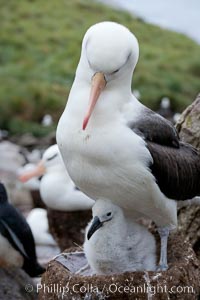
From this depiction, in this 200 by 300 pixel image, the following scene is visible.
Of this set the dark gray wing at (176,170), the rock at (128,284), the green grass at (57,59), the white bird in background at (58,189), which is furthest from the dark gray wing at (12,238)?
the green grass at (57,59)

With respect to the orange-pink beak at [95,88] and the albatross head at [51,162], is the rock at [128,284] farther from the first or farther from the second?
the albatross head at [51,162]

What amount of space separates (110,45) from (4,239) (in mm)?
2946

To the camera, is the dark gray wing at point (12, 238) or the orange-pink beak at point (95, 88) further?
the dark gray wing at point (12, 238)

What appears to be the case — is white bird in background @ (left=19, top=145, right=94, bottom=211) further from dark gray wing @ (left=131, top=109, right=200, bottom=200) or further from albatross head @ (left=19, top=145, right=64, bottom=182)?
dark gray wing @ (left=131, top=109, right=200, bottom=200)

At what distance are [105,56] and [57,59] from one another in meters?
27.6

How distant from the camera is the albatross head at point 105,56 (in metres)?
5.97

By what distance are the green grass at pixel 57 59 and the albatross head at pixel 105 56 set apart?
18.5 metres

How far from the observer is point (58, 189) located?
986cm

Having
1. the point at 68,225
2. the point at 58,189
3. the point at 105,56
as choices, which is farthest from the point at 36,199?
the point at 105,56

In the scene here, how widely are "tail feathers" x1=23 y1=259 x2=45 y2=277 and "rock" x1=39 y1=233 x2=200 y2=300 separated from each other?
6.65 feet

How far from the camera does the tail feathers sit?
27.8 feet

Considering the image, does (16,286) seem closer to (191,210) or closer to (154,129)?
(191,210)

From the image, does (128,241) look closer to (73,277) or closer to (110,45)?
(73,277)

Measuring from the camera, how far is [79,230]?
31.3 ft
